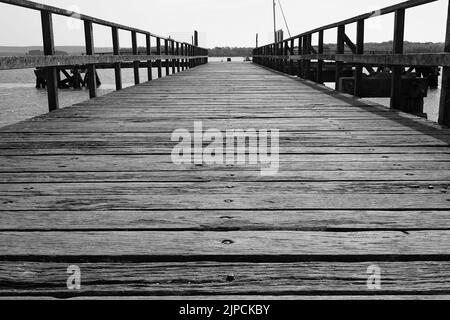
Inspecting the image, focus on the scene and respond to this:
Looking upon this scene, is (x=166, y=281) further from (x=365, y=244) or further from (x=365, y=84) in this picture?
(x=365, y=84)

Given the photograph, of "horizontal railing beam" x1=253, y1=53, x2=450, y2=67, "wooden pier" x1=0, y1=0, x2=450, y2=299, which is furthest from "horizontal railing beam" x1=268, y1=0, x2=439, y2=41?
"wooden pier" x1=0, y1=0, x2=450, y2=299

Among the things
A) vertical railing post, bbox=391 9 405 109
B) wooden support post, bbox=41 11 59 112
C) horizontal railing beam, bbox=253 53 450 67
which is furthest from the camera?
wooden support post, bbox=41 11 59 112

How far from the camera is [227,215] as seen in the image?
6.54 feet

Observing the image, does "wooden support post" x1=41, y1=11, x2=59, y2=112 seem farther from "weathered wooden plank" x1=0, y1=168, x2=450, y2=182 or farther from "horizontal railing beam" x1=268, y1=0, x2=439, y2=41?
"horizontal railing beam" x1=268, y1=0, x2=439, y2=41

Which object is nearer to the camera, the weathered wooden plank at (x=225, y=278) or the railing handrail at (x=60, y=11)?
the weathered wooden plank at (x=225, y=278)

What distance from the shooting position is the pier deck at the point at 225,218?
56.7 inches

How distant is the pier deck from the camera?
56.7 inches

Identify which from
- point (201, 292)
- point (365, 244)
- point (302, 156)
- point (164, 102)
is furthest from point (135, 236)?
point (164, 102)

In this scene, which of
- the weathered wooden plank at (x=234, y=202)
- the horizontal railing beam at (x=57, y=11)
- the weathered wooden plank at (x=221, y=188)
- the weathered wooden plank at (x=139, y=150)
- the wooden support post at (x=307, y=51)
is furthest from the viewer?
the wooden support post at (x=307, y=51)

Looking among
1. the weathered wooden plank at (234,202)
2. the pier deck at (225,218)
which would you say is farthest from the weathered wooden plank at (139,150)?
the weathered wooden plank at (234,202)

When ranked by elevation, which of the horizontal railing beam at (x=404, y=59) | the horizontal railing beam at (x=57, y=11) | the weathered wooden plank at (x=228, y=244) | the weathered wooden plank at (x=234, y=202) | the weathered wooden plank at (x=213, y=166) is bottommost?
the weathered wooden plank at (x=228, y=244)

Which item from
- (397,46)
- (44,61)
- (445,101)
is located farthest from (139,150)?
(397,46)

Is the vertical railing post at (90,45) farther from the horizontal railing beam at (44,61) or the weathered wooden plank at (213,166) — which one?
the weathered wooden plank at (213,166)

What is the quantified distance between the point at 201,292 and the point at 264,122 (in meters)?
3.21
